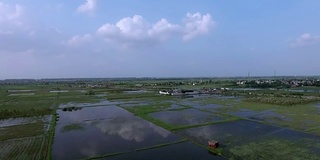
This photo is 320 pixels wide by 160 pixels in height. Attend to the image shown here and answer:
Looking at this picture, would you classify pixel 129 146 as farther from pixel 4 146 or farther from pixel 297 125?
pixel 297 125

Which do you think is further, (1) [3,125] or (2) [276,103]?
(2) [276,103]

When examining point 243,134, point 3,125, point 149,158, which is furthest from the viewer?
point 3,125

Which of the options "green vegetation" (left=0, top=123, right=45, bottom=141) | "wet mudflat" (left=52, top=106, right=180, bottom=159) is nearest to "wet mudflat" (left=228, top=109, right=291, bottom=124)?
"wet mudflat" (left=52, top=106, right=180, bottom=159)

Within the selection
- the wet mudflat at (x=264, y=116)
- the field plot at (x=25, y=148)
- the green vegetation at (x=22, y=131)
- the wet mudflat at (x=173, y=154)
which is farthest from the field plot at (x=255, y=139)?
the green vegetation at (x=22, y=131)

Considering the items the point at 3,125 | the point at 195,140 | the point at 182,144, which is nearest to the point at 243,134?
the point at 195,140

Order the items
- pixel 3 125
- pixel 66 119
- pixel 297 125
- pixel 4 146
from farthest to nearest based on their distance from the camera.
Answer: pixel 66 119 < pixel 3 125 < pixel 297 125 < pixel 4 146

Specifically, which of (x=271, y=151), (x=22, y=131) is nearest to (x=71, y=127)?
(x=22, y=131)

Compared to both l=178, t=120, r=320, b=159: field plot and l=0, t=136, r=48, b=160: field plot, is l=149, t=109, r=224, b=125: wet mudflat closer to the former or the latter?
l=178, t=120, r=320, b=159: field plot

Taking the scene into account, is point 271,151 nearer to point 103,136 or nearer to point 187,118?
point 187,118

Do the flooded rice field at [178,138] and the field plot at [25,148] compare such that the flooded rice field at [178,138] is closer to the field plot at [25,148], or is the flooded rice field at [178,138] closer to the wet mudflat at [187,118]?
the wet mudflat at [187,118]
